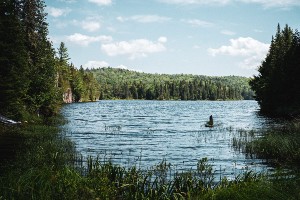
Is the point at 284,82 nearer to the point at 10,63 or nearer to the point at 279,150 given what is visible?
the point at 279,150

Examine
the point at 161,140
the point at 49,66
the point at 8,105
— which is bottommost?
the point at 161,140

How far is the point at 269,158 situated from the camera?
22062mm

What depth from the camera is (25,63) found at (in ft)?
108

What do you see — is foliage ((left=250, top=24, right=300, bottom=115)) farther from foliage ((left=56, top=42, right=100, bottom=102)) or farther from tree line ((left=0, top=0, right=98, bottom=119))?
foliage ((left=56, top=42, right=100, bottom=102))

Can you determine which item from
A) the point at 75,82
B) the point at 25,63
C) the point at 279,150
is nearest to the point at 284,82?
the point at 279,150

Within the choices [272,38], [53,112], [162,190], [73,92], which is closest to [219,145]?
[162,190]

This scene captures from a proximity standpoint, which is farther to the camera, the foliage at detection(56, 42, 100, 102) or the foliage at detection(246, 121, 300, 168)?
the foliage at detection(56, 42, 100, 102)

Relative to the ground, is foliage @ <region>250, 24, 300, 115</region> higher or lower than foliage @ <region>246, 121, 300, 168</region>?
higher

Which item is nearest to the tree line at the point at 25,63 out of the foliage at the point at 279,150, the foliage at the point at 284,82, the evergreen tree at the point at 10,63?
the evergreen tree at the point at 10,63

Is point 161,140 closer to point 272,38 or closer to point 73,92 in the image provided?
point 272,38

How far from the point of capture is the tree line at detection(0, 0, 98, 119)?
97.1 feet

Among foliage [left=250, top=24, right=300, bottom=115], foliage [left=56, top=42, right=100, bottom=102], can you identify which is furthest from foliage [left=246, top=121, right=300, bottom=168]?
foliage [left=56, top=42, right=100, bottom=102]

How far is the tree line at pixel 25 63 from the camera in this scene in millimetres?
29609

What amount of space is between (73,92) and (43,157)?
140 m
